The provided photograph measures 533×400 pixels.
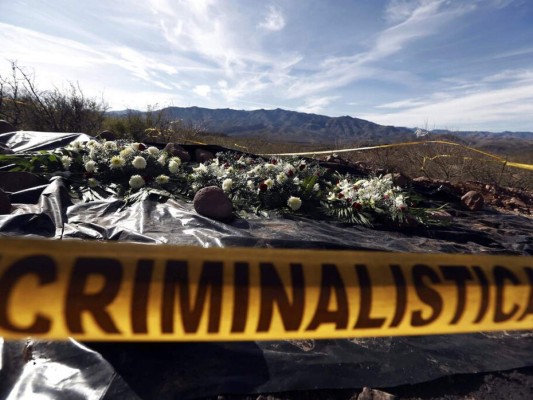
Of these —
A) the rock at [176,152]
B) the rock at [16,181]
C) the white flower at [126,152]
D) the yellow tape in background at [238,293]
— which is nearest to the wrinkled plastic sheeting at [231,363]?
the yellow tape in background at [238,293]

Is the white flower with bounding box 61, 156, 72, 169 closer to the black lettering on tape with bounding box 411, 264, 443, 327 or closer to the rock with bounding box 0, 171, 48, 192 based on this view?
the rock with bounding box 0, 171, 48, 192

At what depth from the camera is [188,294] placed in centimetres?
82

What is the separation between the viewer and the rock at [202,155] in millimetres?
7660

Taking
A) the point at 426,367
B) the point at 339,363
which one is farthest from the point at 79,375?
the point at 426,367

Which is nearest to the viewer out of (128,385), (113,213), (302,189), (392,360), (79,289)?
(79,289)

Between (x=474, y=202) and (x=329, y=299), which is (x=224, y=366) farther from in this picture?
(x=474, y=202)

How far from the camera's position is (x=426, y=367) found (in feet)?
7.28

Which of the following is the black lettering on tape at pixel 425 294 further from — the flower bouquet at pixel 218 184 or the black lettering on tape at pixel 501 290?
the flower bouquet at pixel 218 184

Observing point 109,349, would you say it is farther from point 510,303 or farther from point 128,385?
point 510,303

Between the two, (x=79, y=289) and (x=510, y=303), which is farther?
(x=510, y=303)

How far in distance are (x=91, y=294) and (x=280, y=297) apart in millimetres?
434

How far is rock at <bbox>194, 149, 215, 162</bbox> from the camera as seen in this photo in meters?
7.66

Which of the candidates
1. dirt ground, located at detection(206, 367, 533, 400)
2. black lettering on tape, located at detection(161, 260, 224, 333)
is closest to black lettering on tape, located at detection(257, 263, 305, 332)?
black lettering on tape, located at detection(161, 260, 224, 333)

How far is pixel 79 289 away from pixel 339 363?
6.07 ft
